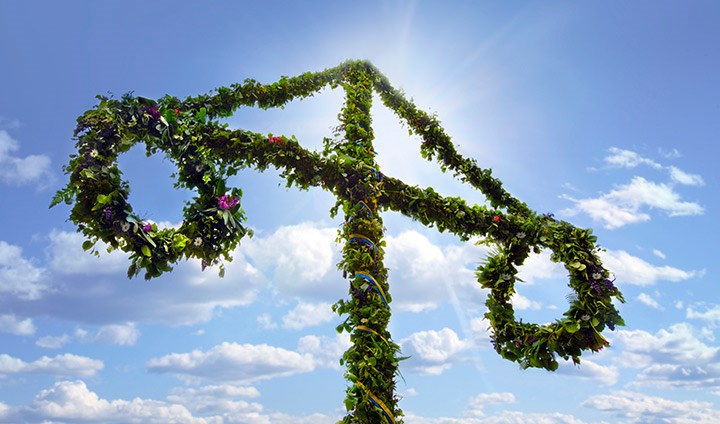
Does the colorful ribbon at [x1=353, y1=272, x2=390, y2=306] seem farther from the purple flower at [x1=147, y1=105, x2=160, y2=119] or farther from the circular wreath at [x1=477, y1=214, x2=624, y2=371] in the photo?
the purple flower at [x1=147, y1=105, x2=160, y2=119]

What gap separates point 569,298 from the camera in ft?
16.2

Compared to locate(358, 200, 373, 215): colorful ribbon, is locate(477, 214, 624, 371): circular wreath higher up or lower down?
lower down

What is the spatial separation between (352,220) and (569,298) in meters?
2.21

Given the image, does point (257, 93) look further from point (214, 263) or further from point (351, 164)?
point (214, 263)

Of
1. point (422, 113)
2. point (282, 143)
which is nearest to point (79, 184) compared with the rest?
point (282, 143)

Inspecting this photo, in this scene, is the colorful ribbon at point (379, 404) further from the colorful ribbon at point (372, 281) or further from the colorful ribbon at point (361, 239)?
the colorful ribbon at point (361, 239)

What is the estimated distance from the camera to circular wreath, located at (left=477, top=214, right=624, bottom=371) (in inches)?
184

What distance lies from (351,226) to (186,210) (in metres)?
1.48

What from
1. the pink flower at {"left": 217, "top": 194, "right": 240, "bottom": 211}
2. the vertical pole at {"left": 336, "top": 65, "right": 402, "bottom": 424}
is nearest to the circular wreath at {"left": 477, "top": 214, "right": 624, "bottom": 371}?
the vertical pole at {"left": 336, "top": 65, "right": 402, "bottom": 424}

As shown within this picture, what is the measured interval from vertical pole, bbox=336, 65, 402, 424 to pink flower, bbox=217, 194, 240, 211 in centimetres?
107

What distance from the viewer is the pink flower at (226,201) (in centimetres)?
419

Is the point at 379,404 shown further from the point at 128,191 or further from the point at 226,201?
the point at 128,191

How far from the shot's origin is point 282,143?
4.98 meters

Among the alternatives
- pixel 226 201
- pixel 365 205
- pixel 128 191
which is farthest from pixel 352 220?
pixel 128 191
